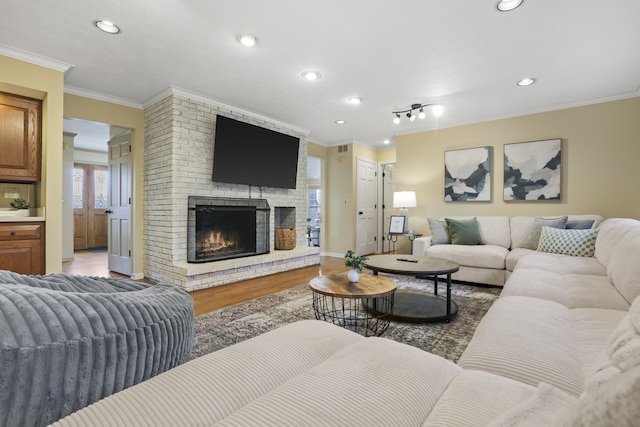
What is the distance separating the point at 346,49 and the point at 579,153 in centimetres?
358

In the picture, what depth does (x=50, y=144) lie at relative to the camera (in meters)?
3.07

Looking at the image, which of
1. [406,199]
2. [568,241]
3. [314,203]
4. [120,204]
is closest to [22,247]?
[120,204]

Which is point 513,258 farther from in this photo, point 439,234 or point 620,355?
point 620,355

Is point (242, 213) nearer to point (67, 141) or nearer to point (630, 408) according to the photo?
point (67, 141)

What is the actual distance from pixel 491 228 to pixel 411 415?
4.28 m

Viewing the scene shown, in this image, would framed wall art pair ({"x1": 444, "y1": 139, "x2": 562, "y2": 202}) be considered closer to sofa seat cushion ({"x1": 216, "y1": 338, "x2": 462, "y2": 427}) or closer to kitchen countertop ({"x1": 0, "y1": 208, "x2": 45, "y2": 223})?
sofa seat cushion ({"x1": 216, "y1": 338, "x2": 462, "y2": 427})

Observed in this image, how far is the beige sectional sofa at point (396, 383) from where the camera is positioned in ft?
1.58

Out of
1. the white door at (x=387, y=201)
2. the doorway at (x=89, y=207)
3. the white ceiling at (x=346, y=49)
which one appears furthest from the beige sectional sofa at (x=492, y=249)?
the doorway at (x=89, y=207)

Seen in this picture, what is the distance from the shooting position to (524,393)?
0.76 meters

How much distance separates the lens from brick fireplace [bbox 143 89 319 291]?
148 inches

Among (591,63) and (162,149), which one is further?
(162,149)

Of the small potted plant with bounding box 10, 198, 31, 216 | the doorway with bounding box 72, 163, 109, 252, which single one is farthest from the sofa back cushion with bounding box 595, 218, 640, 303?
the doorway with bounding box 72, 163, 109, 252

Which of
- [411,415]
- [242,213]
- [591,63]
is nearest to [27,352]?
[411,415]

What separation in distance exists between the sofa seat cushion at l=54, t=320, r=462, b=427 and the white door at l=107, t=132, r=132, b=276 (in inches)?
164
